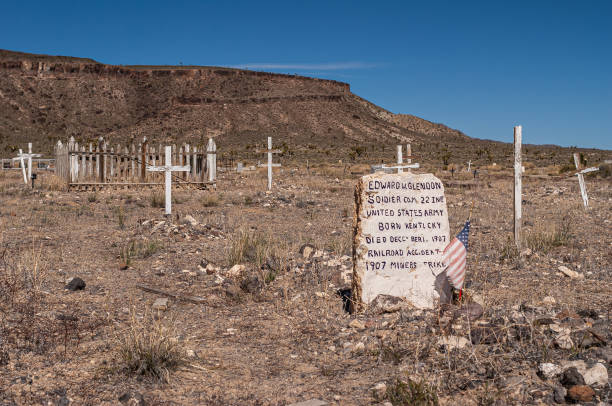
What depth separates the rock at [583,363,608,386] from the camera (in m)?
3.23

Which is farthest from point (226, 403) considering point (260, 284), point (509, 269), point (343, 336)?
point (509, 269)

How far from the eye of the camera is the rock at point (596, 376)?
323 centimetres

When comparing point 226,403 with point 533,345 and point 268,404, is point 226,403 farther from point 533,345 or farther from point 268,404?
point 533,345

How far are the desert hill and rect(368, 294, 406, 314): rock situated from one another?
54.7 m

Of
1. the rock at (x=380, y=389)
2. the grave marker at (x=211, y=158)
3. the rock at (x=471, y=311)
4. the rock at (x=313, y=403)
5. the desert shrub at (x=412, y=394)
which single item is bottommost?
the rock at (x=313, y=403)

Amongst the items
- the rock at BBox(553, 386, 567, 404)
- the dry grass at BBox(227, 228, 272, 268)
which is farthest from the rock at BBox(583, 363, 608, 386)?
the dry grass at BBox(227, 228, 272, 268)

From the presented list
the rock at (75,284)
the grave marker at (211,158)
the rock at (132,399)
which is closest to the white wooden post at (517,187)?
the rock at (75,284)

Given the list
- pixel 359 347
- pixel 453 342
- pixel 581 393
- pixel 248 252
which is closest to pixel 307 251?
pixel 248 252

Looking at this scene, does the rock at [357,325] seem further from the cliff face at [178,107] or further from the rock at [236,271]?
the cliff face at [178,107]

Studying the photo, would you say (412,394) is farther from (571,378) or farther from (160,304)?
(160,304)

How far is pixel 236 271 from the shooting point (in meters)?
6.68

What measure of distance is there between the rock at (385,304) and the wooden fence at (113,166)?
1386 centimetres

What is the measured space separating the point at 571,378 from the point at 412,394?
3.21ft

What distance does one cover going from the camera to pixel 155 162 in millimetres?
19000
